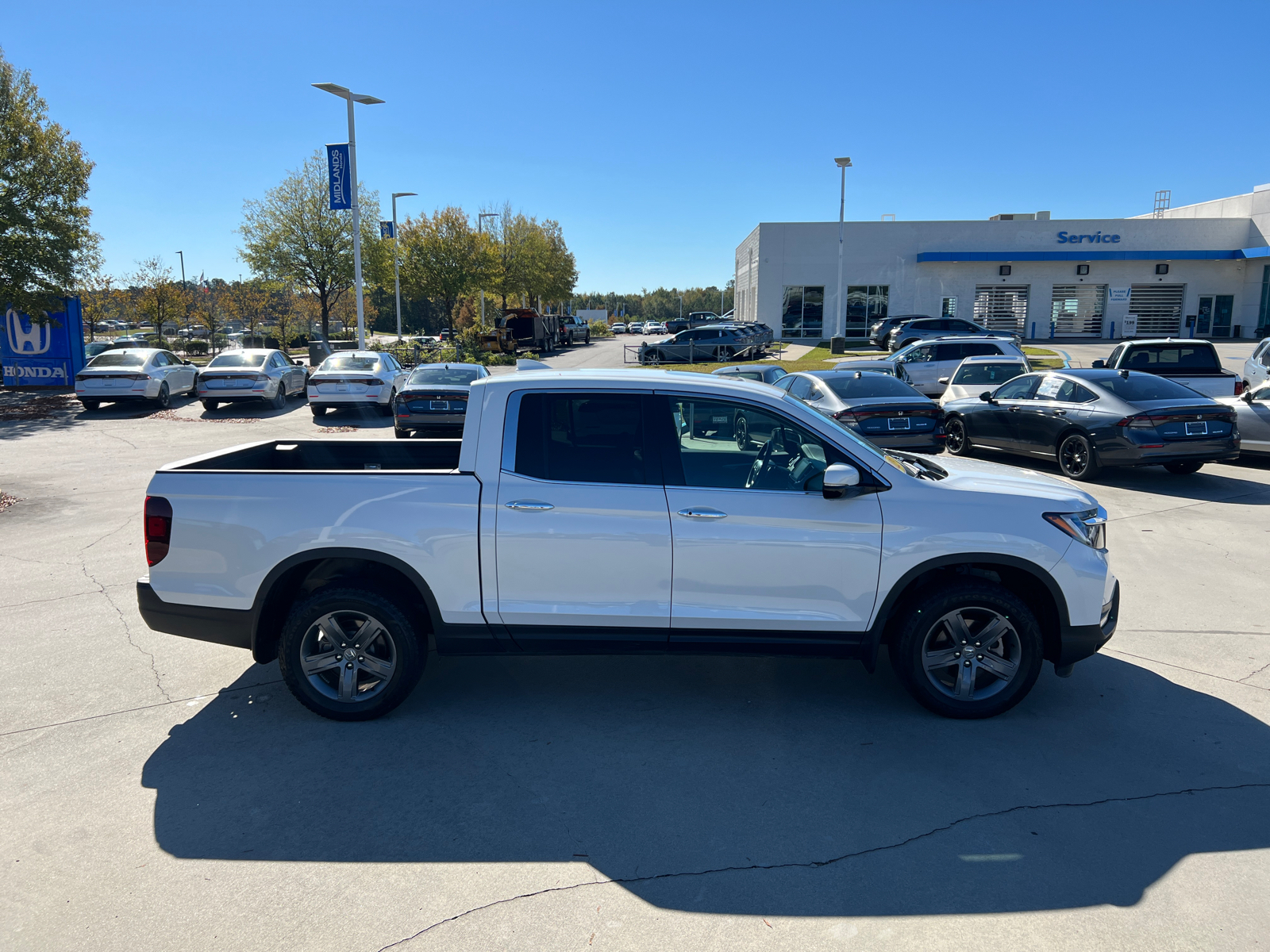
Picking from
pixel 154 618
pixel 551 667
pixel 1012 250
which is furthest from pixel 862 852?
pixel 1012 250

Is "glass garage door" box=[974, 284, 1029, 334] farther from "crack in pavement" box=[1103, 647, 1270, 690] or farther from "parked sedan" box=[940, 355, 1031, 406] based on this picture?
"crack in pavement" box=[1103, 647, 1270, 690]

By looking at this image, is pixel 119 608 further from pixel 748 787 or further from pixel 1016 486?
pixel 1016 486

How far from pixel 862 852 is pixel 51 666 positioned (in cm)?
492

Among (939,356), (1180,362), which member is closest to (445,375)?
(1180,362)

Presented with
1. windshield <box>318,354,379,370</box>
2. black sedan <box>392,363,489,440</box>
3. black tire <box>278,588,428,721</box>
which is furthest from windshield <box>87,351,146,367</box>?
black tire <box>278,588,428,721</box>

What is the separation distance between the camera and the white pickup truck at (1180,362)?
1460 centimetres

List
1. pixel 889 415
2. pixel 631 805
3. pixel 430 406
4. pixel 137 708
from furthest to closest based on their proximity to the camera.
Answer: pixel 430 406 < pixel 889 415 < pixel 137 708 < pixel 631 805

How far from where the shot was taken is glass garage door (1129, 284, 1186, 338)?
46781 mm

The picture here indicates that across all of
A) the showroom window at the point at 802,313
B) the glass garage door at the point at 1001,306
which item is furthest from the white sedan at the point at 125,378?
the glass garage door at the point at 1001,306

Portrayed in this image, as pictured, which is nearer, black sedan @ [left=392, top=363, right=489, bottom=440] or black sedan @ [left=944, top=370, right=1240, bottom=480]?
black sedan @ [left=944, top=370, right=1240, bottom=480]

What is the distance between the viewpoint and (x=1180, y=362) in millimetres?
15211

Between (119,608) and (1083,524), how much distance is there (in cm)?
655

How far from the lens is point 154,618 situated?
465 cm

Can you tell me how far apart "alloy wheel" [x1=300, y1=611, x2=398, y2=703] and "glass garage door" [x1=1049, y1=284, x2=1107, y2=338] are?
49827 millimetres
